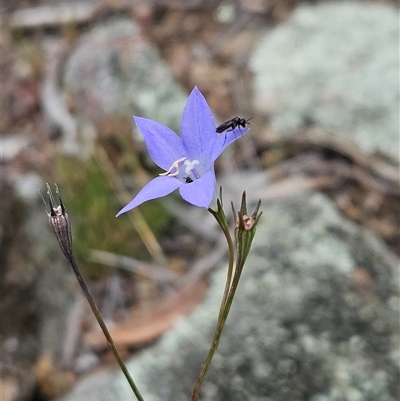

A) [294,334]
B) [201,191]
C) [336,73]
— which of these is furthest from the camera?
[336,73]

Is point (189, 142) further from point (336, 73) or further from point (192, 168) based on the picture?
point (336, 73)

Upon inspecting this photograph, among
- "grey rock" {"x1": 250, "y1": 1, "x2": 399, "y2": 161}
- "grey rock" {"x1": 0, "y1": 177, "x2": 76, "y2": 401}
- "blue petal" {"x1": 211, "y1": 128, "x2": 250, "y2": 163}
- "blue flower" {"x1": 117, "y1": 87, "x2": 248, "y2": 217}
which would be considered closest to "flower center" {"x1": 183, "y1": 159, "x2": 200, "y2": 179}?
"blue flower" {"x1": 117, "y1": 87, "x2": 248, "y2": 217}

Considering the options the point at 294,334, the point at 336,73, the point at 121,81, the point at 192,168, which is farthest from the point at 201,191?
the point at 336,73

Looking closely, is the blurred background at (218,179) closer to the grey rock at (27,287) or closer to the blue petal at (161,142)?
the grey rock at (27,287)

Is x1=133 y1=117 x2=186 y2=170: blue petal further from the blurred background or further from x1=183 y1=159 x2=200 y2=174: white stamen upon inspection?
the blurred background

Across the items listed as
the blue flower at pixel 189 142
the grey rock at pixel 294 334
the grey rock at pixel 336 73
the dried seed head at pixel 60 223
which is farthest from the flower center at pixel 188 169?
the grey rock at pixel 336 73

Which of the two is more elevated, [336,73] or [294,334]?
[336,73]
